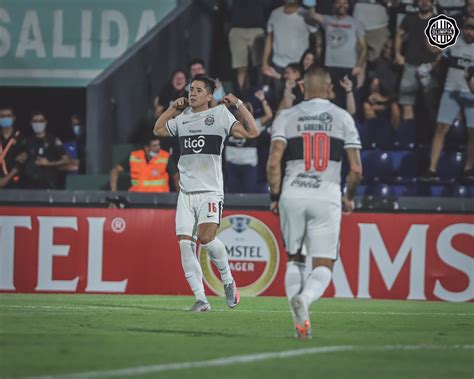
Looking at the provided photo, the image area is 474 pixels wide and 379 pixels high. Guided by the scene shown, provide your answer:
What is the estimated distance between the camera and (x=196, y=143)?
12.0m

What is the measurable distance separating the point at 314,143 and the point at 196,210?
313 centimetres

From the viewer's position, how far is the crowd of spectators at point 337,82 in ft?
56.8

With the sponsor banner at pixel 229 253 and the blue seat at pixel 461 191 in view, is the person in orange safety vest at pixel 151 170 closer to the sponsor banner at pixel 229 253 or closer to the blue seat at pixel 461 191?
the sponsor banner at pixel 229 253

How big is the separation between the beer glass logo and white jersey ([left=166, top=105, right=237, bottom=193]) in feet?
22.4

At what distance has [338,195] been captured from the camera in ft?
30.3

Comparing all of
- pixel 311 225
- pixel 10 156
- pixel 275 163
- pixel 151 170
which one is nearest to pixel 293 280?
pixel 311 225

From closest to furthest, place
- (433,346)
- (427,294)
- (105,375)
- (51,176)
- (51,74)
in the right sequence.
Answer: (105,375) < (433,346) < (427,294) < (51,176) < (51,74)

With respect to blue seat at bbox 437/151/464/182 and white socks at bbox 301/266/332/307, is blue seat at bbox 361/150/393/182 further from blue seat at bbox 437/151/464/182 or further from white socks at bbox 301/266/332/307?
white socks at bbox 301/266/332/307

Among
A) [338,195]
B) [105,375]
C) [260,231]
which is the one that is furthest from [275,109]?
[105,375]

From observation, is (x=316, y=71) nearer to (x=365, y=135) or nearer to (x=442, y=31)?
(x=365, y=135)

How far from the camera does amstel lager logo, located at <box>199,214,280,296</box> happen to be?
1602 cm

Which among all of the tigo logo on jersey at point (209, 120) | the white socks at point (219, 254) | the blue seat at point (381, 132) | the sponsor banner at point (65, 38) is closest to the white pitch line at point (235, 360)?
the white socks at point (219, 254)

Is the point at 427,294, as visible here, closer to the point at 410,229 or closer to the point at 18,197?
the point at 410,229

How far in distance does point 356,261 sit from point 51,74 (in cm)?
657
